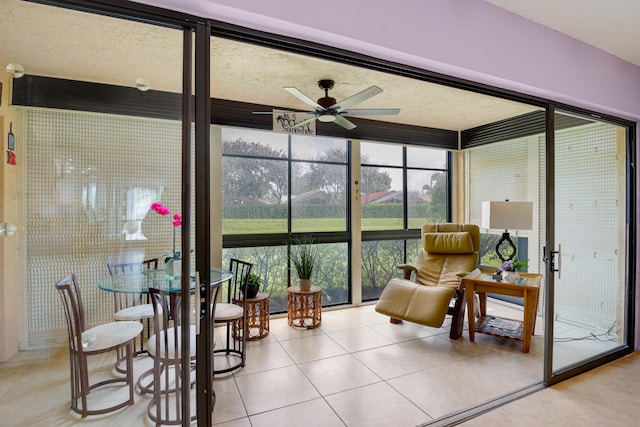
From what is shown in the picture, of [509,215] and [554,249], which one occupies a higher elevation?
[509,215]

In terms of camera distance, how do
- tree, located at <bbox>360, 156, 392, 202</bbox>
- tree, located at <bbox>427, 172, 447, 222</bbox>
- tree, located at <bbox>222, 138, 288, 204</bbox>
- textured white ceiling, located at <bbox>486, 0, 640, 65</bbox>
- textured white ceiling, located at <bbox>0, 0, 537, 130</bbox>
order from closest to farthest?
textured white ceiling, located at <bbox>0, 0, 537, 130</bbox>
textured white ceiling, located at <bbox>486, 0, 640, 65</bbox>
tree, located at <bbox>222, 138, 288, 204</bbox>
tree, located at <bbox>360, 156, 392, 202</bbox>
tree, located at <bbox>427, 172, 447, 222</bbox>

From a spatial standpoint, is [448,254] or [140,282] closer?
[140,282]

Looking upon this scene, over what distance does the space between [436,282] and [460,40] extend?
2.77m

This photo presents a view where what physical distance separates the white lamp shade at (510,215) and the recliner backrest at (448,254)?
39 centimetres

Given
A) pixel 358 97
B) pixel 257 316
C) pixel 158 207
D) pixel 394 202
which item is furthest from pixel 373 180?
pixel 158 207

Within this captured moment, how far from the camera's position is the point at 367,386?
2396mm

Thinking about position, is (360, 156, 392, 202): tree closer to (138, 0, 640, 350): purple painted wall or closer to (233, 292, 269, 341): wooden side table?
(233, 292, 269, 341): wooden side table

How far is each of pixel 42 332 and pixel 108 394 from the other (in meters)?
0.42

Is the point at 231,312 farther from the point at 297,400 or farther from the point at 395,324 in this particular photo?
the point at 395,324

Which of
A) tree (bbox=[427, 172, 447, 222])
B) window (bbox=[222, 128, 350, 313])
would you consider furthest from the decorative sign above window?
tree (bbox=[427, 172, 447, 222])

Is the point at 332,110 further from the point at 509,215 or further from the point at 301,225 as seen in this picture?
the point at 509,215

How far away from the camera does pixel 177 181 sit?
4.70 ft

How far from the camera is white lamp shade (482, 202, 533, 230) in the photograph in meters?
3.43

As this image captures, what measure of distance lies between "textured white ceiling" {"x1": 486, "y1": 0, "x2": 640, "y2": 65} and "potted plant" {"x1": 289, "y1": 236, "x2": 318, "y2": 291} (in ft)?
9.45
